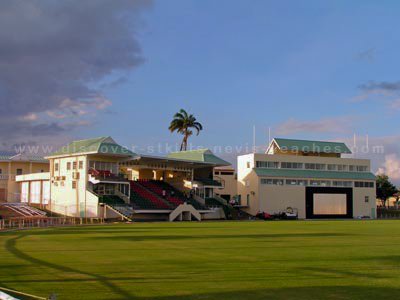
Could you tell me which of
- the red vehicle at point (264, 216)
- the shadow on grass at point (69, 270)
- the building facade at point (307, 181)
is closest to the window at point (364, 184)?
the building facade at point (307, 181)

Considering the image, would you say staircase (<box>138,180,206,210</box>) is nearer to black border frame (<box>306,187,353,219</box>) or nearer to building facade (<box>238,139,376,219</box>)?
building facade (<box>238,139,376,219</box>)

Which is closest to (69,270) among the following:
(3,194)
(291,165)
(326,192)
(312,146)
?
(3,194)

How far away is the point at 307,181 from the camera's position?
90.6 meters

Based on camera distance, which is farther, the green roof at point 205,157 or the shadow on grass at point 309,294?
the green roof at point 205,157

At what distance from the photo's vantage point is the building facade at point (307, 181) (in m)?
87.6

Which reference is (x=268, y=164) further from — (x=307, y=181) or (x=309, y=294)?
Result: (x=309, y=294)

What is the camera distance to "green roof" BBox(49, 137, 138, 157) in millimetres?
67688

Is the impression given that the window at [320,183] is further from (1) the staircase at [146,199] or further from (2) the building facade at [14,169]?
(2) the building facade at [14,169]

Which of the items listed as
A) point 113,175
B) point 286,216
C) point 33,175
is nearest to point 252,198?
point 286,216

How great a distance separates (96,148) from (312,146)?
43.4 metres

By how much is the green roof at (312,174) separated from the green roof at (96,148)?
2601 cm

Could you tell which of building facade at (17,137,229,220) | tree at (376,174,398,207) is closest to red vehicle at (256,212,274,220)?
building facade at (17,137,229,220)

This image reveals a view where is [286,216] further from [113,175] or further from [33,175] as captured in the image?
[33,175]

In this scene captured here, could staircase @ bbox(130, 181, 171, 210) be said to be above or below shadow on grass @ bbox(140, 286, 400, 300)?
above
